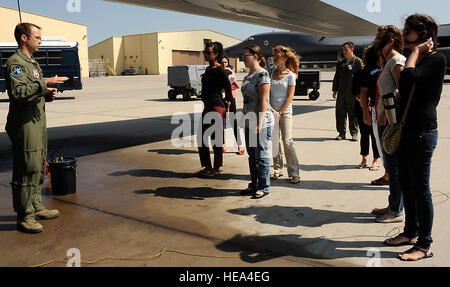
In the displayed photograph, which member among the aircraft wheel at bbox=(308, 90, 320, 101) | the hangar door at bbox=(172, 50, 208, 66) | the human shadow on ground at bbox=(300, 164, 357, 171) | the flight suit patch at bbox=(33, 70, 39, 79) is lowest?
the human shadow on ground at bbox=(300, 164, 357, 171)

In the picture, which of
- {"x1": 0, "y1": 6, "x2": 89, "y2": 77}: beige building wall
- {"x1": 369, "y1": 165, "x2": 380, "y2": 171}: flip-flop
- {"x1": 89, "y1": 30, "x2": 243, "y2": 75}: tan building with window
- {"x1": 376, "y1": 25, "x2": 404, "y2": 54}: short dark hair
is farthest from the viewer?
{"x1": 89, "y1": 30, "x2": 243, "y2": 75}: tan building with window

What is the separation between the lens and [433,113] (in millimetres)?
3260

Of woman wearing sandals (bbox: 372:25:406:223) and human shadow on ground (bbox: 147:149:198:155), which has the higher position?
woman wearing sandals (bbox: 372:25:406:223)

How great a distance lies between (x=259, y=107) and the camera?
5047mm

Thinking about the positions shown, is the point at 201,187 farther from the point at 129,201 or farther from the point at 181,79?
the point at 181,79

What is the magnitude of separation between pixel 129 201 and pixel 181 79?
50.7 feet

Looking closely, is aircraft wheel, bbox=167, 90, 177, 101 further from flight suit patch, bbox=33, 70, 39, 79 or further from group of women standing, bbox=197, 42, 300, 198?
flight suit patch, bbox=33, 70, 39, 79

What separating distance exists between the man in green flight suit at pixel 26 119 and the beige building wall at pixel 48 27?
155 feet

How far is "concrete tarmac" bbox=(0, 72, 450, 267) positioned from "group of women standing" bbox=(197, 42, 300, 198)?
0.97 ft

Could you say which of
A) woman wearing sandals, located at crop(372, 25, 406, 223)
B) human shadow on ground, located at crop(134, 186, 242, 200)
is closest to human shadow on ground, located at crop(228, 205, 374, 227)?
woman wearing sandals, located at crop(372, 25, 406, 223)

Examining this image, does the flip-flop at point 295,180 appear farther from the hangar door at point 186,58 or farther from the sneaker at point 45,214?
the hangar door at point 186,58

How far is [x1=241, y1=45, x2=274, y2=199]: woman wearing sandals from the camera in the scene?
500 cm

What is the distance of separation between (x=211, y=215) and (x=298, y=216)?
1.01 metres
